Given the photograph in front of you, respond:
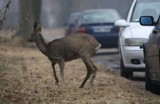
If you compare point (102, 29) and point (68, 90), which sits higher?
point (68, 90)

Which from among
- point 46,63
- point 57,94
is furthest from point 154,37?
point 46,63

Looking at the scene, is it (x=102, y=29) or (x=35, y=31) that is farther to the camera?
(x=102, y=29)

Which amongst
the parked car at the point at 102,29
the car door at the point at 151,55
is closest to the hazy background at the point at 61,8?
the parked car at the point at 102,29

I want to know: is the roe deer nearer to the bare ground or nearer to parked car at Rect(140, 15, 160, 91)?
the bare ground

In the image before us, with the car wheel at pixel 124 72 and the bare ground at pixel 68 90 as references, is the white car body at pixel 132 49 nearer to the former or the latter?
the car wheel at pixel 124 72

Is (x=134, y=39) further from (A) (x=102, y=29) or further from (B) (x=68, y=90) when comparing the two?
(A) (x=102, y=29)

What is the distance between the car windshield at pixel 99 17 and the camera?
24406 mm

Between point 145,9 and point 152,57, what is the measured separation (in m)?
4.27

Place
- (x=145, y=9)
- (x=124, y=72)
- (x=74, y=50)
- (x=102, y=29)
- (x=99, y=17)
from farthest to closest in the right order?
(x=99, y=17)
(x=102, y=29)
(x=145, y=9)
(x=124, y=72)
(x=74, y=50)

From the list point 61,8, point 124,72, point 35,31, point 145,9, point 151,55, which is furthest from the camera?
point 61,8

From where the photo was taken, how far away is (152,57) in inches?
437

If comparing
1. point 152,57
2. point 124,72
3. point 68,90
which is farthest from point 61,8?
point 152,57

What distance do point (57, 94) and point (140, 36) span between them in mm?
3912

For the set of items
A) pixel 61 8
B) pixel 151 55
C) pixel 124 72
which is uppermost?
pixel 151 55
